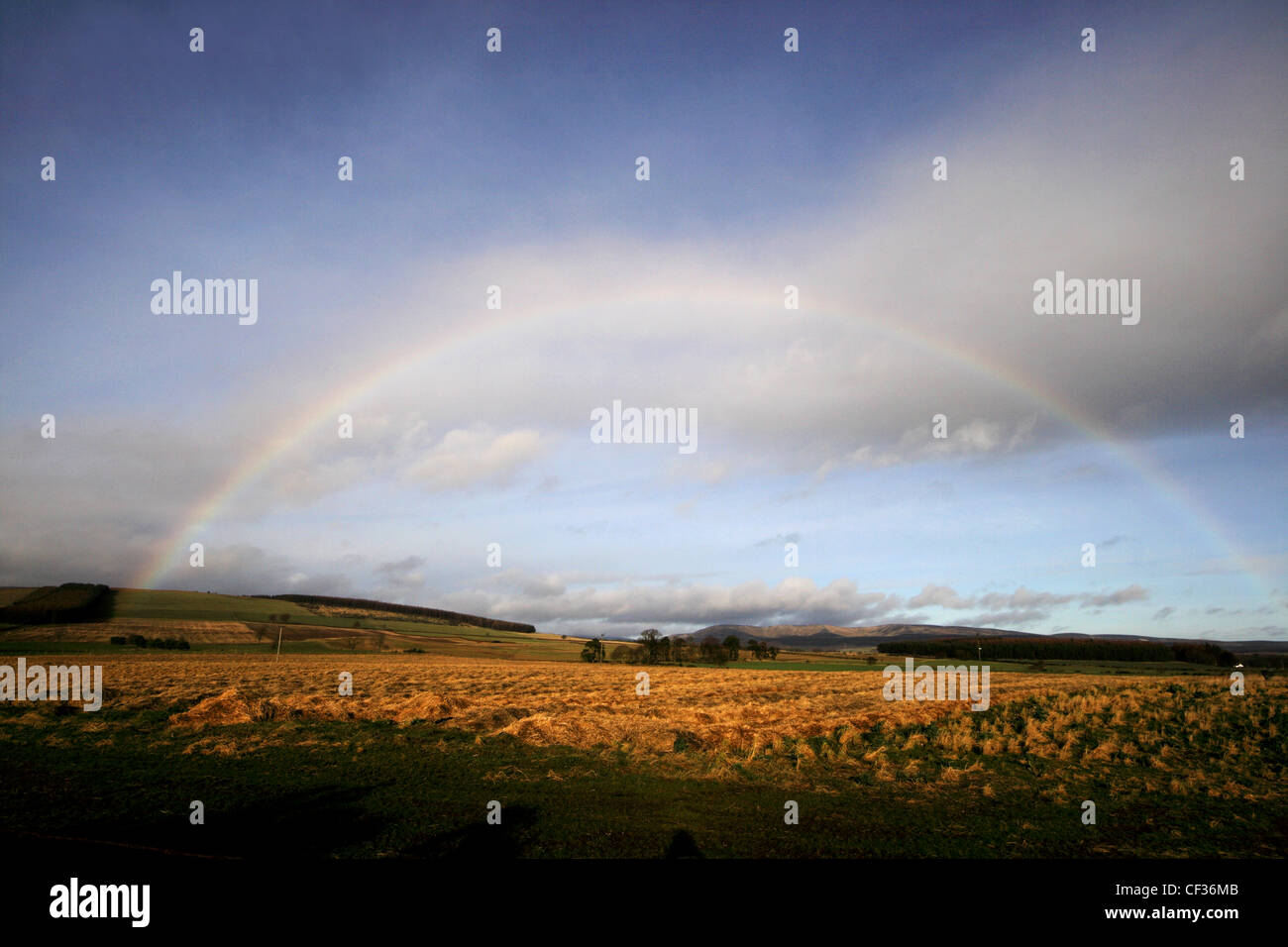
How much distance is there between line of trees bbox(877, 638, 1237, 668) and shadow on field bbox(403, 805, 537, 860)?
14207cm

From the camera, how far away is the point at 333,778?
1544 cm

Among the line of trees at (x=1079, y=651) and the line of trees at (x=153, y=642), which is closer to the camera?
the line of trees at (x=153, y=642)

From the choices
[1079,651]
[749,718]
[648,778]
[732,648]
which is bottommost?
[1079,651]

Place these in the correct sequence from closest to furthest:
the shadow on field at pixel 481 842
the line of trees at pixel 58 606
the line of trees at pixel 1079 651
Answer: the shadow on field at pixel 481 842
the line of trees at pixel 58 606
the line of trees at pixel 1079 651

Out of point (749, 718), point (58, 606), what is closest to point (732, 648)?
point (749, 718)

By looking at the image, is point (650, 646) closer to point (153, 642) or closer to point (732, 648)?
point (732, 648)

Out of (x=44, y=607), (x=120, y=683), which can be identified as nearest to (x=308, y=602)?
(x=44, y=607)

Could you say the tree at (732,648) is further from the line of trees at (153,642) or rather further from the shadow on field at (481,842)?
the shadow on field at (481,842)

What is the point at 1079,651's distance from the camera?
146m

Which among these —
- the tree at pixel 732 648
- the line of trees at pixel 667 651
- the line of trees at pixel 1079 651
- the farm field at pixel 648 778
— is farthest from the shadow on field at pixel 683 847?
the line of trees at pixel 1079 651

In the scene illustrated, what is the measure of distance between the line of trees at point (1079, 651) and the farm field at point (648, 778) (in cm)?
12820

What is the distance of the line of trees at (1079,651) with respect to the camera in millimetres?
137875

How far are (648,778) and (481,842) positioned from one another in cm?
601
